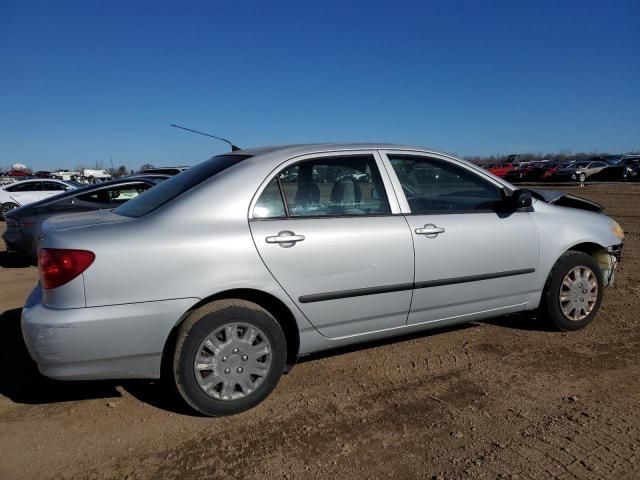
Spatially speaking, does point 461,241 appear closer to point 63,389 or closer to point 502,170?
point 63,389

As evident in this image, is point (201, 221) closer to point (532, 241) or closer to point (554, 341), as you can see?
point (532, 241)

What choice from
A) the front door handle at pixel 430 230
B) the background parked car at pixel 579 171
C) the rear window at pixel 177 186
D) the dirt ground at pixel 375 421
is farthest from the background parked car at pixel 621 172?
the rear window at pixel 177 186

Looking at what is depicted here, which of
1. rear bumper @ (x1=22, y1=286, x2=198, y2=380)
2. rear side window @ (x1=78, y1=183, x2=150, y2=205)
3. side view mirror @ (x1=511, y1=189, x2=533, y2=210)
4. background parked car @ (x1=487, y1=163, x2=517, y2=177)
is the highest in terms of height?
background parked car @ (x1=487, y1=163, x2=517, y2=177)

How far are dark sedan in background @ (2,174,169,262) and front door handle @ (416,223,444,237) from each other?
522cm

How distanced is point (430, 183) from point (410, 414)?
5.69ft

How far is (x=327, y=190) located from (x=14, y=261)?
7140 mm

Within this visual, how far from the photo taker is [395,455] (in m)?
2.69

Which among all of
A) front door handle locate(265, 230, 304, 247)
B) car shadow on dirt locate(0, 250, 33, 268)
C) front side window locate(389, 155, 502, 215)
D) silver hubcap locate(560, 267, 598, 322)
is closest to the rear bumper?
front door handle locate(265, 230, 304, 247)

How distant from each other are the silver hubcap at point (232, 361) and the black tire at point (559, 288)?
8.18 feet

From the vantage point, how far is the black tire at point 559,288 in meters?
4.29

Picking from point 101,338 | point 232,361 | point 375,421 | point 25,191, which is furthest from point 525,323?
point 25,191

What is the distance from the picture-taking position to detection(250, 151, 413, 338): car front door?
3.19 meters

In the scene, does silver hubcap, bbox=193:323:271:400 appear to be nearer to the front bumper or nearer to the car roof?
the car roof

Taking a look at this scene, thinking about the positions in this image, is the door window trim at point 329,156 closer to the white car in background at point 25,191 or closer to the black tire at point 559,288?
the black tire at point 559,288
